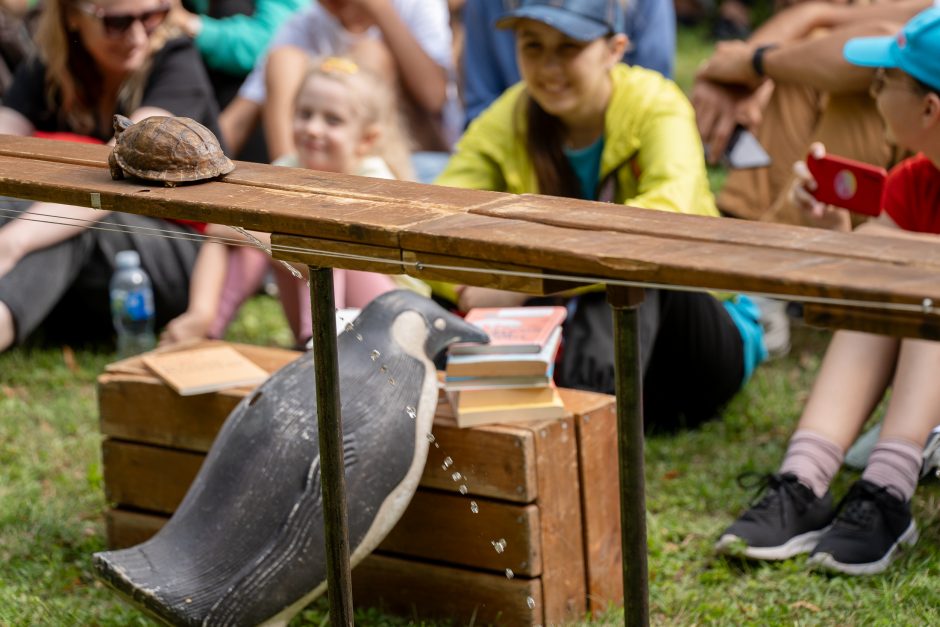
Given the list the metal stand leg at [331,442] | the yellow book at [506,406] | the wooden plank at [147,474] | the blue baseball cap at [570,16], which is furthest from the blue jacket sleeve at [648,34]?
the metal stand leg at [331,442]

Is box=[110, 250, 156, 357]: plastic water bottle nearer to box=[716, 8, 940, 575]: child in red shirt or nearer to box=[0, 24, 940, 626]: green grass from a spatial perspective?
box=[0, 24, 940, 626]: green grass

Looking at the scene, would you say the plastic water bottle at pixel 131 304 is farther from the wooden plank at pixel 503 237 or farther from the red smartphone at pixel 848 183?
the red smartphone at pixel 848 183

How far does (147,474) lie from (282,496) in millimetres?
716

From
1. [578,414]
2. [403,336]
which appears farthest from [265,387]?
[578,414]

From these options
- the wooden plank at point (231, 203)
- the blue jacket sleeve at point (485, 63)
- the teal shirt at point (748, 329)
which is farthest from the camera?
the blue jacket sleeve at point (485, 63)

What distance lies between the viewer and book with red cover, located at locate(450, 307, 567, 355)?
2594 mm

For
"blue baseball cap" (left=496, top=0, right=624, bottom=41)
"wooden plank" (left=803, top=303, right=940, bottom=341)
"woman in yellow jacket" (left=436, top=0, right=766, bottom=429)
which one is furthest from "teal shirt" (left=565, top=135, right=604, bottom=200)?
"wooden plank" (left=803, top=303, right=940, bottom=341)

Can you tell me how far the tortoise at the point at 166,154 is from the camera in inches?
81.0

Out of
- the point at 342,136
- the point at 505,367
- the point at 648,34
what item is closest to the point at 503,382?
the point at 505,367

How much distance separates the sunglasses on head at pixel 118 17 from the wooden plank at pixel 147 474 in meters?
1.75

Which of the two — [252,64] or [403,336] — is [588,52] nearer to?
[403,336]

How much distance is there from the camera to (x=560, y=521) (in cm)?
253

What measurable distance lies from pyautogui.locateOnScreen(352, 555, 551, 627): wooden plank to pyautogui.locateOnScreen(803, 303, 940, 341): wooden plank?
3.73ft

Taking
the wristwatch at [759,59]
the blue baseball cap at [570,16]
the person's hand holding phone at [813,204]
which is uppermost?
the blue baseball cap at [570,16]
